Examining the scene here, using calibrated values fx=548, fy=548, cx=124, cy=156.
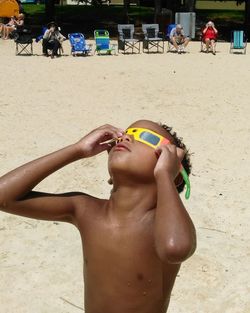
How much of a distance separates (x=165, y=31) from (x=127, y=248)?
21873 mm

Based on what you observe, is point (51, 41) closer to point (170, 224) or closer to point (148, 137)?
point (148, 137)

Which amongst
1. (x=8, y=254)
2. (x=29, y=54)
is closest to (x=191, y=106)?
(x=8, y=254)

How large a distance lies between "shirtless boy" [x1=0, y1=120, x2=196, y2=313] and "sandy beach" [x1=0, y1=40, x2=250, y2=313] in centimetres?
246

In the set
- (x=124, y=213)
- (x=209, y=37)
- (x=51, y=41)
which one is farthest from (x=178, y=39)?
(x=124, y=213)

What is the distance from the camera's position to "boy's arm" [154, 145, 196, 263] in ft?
5.63

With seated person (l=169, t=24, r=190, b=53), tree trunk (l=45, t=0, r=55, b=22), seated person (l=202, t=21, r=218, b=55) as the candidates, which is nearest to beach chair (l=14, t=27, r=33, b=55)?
seated person (l=169, t=24, r=190, b=53)

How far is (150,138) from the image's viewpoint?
196 cm

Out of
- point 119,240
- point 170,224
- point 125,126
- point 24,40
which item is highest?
point 24,40

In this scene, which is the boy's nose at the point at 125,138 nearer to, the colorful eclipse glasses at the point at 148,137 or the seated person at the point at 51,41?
the colorful eclipse glasses at the point at 148,137

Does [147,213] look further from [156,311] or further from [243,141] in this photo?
[243,141]

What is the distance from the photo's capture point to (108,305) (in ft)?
6.62

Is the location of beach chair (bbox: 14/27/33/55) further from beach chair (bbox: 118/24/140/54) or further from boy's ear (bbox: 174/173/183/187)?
boy's ear (bbox: 174/173/183/187)

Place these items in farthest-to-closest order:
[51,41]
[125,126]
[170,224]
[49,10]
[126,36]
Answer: [49,10] < [126,36] < [51,41] < [125,126] < [170,224]

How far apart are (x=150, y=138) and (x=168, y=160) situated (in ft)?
0.41
